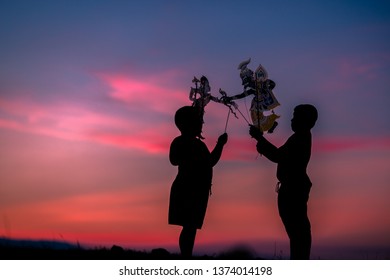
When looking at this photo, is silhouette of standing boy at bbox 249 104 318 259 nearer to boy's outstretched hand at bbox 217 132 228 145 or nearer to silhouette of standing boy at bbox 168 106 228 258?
boy's outstretched hand at bbox 217 132 228 145

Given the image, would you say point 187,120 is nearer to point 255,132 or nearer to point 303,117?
point 255,132

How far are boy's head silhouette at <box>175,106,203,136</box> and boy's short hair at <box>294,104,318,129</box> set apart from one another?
1409mm

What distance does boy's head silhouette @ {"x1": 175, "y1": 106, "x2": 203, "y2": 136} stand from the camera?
11320 millimetres

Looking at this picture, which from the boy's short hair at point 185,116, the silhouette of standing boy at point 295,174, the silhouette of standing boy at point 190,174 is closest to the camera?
the silhouette of standing boy at point 295,174

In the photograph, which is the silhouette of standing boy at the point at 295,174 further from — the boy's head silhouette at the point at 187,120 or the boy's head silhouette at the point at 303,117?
the boy's head silhouette at the point at 187,120

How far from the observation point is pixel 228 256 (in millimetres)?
11805

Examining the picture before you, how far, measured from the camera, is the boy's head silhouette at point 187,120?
→ 11.3m

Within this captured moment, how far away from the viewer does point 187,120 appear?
11.3 meters

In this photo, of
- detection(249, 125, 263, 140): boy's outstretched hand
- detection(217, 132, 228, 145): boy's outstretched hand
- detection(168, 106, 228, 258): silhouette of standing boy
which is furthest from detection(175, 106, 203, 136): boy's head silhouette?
detection(249, 125, 263, 140): boy's outstretched hand

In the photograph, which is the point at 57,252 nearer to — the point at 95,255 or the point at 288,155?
the point at 95,255

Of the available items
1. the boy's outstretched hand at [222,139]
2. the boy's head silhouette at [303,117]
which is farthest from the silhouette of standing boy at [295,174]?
the boy's outstretched hand at [222,139]

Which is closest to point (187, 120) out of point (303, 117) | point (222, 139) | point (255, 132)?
point (222, 139)

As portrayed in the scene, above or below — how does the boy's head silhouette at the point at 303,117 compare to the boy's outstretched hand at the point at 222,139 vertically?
above

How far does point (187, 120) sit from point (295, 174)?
1.68 m
